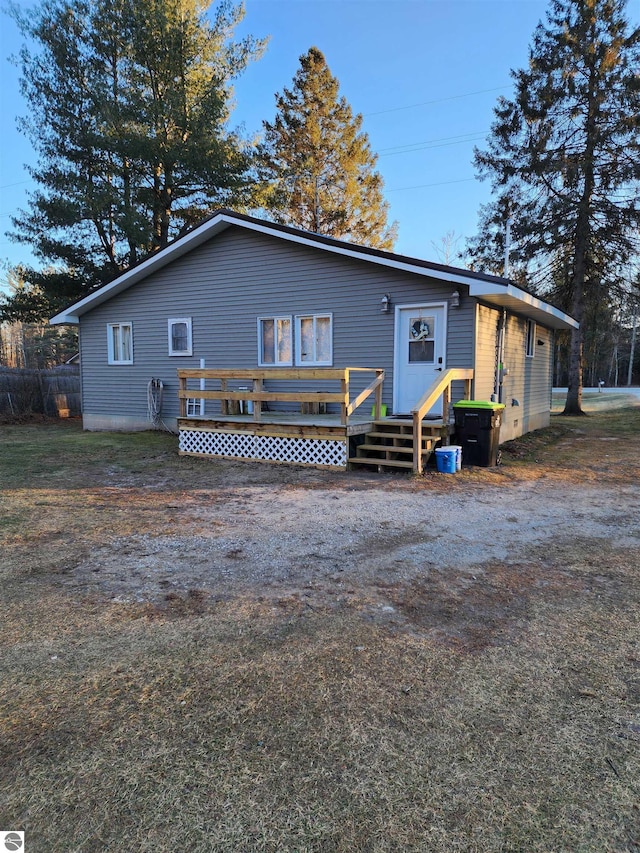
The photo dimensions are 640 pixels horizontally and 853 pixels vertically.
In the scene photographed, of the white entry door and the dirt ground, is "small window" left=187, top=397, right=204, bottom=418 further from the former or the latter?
the dirt ground

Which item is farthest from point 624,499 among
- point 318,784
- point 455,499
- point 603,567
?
point 318,784

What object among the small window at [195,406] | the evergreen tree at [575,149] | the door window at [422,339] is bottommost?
the small window at [195,406]

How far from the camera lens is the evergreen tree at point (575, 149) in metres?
16.0

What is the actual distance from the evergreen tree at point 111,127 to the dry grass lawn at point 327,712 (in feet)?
53.3

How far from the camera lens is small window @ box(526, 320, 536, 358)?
40.0ft

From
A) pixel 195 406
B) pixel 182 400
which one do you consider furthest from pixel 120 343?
pixel 182 400

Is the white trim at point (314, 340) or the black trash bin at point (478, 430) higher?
the white trim at point (314, 340)

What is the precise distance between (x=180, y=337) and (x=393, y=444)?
6576 millimetres

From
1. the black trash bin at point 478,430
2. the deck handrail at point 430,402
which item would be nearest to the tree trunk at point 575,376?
the deck handrail at point 430,402

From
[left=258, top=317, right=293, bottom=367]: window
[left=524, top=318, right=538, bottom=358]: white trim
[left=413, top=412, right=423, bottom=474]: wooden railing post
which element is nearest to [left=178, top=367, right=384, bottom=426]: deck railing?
[left=413, top=412, right=423, bottom=474]: wooden railing post

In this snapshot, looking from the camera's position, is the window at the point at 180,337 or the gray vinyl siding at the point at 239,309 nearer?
the gray vinyl siding at the point at 239,309

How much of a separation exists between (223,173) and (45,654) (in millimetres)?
18092

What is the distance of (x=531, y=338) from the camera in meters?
12.4

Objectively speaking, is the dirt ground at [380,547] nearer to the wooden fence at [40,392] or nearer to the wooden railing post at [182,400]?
the wooden railing post at [182,400]
